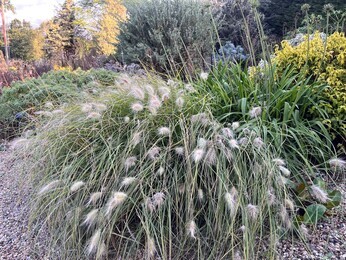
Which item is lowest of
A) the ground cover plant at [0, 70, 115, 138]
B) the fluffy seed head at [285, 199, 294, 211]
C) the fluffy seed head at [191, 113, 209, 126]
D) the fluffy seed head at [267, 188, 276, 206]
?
the fluffy seed head at [285, 199, 294, 211]

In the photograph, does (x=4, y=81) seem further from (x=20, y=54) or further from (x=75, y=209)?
(x=20, y=54)

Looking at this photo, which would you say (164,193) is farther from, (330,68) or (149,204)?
(330,68)

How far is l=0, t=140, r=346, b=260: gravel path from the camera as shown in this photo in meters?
1.71

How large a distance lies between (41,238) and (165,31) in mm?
4441

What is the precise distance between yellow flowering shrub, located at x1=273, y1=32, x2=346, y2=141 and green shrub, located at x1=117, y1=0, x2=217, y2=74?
→ 2.48 m

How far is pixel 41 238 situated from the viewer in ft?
6.56

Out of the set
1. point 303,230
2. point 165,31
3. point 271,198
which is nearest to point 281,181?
point 271,198

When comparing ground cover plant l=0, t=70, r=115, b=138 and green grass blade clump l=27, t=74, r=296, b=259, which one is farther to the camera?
ground cover plant l=0, t=70, r=115, b=138

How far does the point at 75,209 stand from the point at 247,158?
1085mm

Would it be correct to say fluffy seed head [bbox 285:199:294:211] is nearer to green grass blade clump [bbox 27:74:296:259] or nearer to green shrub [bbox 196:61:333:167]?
green grass blade clump [bbox 27:74:296:259]

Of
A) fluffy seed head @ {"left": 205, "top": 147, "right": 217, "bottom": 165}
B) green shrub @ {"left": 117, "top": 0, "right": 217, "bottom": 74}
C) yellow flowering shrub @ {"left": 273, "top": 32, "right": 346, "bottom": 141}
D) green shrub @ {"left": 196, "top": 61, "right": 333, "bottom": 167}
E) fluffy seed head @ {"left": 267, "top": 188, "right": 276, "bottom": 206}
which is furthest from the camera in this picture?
green shrub @ {"left": 117, "top": 0, "right": 217, "bottom": 74}

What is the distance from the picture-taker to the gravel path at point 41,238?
1.71m

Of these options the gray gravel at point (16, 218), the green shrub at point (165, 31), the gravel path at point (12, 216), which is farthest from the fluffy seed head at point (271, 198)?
the green shrub at point (165, 31)

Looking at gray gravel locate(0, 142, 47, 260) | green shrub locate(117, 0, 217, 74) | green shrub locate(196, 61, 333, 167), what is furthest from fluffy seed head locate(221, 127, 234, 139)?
green shrub locate(117, 0, 217, 74)
